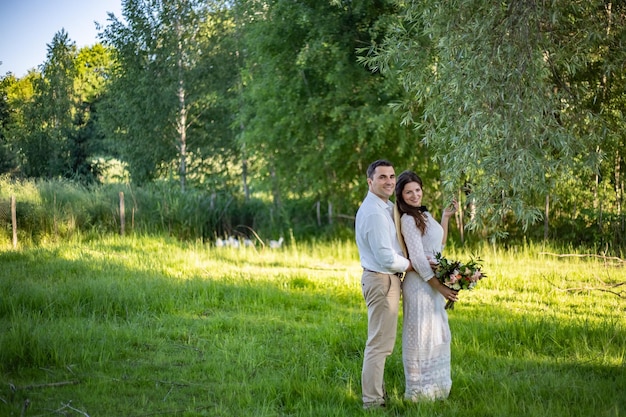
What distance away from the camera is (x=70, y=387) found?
599 cm

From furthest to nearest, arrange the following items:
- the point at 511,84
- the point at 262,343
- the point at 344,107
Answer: the point at 344,107
the point at 262,343
the point at 511,84

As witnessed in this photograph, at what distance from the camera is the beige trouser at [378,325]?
5.34 m

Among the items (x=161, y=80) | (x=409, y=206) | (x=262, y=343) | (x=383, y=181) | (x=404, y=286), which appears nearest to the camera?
(x=383, y=181)

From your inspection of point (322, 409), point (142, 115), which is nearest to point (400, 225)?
point (322, 409)

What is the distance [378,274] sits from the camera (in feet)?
17.5

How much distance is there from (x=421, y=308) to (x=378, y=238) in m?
0.75

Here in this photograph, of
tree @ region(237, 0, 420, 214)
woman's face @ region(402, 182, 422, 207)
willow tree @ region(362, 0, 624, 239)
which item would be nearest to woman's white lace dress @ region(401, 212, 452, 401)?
woman's face @ region(402, 182, 422, 207)

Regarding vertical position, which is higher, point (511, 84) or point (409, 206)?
point (511, 84)

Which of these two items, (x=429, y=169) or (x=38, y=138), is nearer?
(x=429, y=169)

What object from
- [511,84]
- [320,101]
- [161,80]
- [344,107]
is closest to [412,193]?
[511,84]

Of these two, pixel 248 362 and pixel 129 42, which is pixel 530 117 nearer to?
pixel 248 362

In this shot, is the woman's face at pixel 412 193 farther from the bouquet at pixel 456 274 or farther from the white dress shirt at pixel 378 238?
the bouquet at pixel 456 274

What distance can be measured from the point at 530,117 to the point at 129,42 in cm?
2062

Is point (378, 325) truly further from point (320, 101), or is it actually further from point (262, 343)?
point (320, 101)
